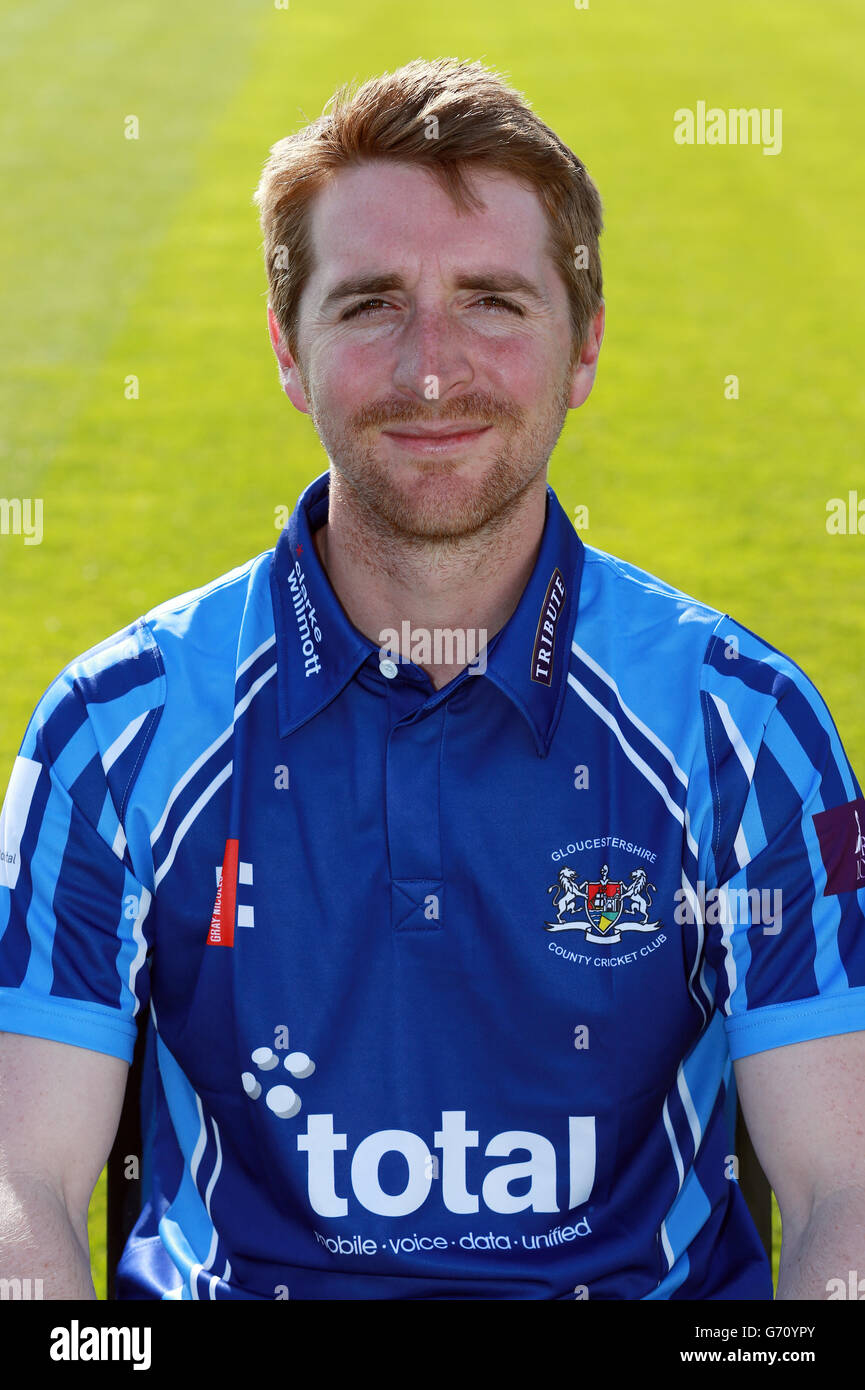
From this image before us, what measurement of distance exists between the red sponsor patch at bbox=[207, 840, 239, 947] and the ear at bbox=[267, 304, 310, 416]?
664 mm

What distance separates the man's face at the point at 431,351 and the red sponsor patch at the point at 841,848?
589 millimetres

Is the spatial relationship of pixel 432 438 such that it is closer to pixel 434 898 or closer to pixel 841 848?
pixel 434 898

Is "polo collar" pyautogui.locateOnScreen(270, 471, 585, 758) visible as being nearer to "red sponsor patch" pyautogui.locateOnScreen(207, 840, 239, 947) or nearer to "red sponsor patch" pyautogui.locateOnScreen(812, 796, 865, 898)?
"red sponsor patch" pyautogui.locateOnScreen(207, 840, 239, 947)

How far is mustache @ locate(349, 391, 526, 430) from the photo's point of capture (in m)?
1.97

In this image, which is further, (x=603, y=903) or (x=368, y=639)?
(x=368, y=639)

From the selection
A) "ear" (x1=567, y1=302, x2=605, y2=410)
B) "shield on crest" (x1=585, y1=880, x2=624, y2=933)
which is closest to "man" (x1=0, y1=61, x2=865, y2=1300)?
"shield on crest" (x1=585, y1=880, x2=624, y2=933)

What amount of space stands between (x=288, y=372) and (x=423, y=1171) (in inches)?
45.4

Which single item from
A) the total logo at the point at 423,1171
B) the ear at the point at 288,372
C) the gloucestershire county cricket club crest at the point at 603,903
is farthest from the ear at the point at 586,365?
the total logo at the point at 423,1171

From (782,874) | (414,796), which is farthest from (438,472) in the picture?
(782,874)

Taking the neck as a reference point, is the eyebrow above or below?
above

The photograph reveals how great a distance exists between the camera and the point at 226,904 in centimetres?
190

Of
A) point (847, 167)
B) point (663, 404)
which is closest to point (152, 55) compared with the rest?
point (847, 167)

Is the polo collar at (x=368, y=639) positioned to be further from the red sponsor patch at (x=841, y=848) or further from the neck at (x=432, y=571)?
the red sponsor patch at (x=841, y=848)
